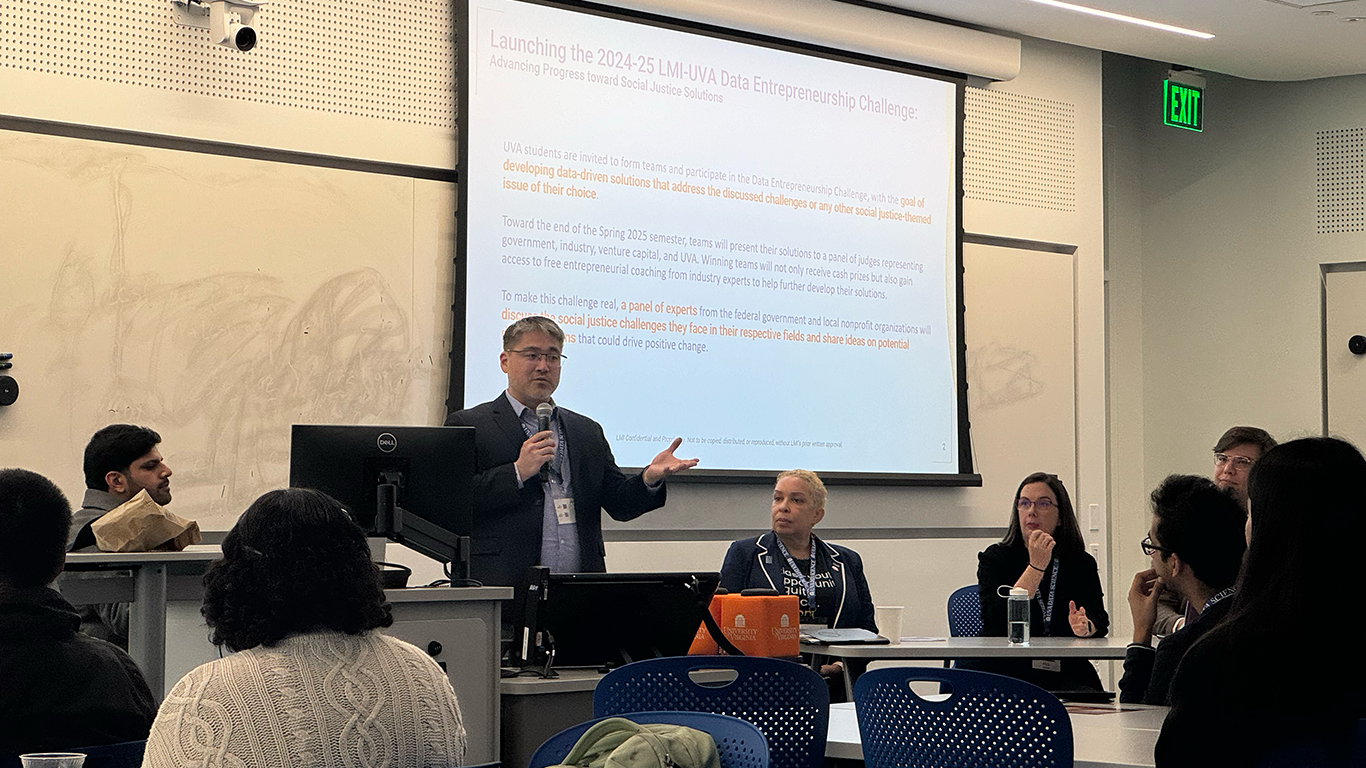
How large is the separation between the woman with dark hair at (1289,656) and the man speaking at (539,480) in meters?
2.65

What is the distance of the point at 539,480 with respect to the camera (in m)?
4.78

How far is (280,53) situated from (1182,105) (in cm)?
497

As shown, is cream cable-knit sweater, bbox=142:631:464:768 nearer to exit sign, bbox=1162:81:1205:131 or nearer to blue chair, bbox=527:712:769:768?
blue chair, bbox=527:712:769:768

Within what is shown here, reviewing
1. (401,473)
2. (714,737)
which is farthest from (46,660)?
(401,473)

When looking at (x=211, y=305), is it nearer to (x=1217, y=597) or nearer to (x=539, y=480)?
(x=539, y=480)

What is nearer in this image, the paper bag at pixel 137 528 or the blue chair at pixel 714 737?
the blue chair at pixel 714 737

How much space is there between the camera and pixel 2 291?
464cm

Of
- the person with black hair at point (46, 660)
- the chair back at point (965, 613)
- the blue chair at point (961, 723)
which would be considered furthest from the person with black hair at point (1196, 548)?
the chair back at point (965, 613)

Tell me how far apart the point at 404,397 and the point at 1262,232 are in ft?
16.8

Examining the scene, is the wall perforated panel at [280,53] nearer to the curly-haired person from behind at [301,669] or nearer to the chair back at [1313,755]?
the curly-haired person from behind at [301,669]

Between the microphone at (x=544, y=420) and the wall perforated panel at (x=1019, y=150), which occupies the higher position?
Answer: the wall perforated panel at (x=1019, y=150)

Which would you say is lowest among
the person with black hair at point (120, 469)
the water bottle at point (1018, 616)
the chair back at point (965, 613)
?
the chair back at point (965, 613)

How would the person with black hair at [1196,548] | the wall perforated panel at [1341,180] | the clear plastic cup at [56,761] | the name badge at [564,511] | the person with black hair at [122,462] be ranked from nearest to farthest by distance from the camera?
1. the clear plastic cup at [56,761]
2. the person with black hair at [1196,548]
3. the person with black hair at [122,462]
4. the name badge at [564,511]
5. the wall perforated panel at [1341,180]

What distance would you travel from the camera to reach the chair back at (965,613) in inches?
222
